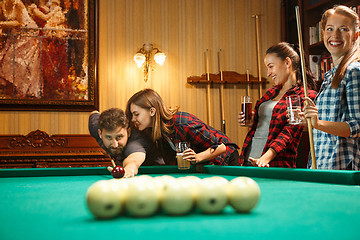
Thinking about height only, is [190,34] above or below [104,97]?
above

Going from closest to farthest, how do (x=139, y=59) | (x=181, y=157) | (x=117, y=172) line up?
(x=117, y=172) → (x=181, y=157) → (x=139, y=59)

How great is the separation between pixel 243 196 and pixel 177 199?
0.17 metres

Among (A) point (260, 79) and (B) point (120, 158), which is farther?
(A) point (260, 79)

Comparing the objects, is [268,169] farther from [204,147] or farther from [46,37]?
[46,37]

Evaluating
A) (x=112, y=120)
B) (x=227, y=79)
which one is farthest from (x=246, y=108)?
(x=227, y=79)

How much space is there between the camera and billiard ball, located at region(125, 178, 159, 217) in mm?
979

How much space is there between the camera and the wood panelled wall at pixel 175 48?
517cm

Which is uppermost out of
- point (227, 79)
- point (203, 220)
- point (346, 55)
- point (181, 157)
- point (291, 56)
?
point (227, 79)

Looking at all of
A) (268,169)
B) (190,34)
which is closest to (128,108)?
(268,169)

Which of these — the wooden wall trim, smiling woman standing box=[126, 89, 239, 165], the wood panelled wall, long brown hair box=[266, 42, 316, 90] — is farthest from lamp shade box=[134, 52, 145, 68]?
long brown hair box=[266, 42, 316, 90]

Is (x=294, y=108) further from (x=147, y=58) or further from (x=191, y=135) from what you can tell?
(x=147, y=58)

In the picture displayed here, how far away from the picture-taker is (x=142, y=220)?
3.15ft

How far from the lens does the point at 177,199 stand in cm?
100

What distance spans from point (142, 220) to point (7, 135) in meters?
A: 4.29
